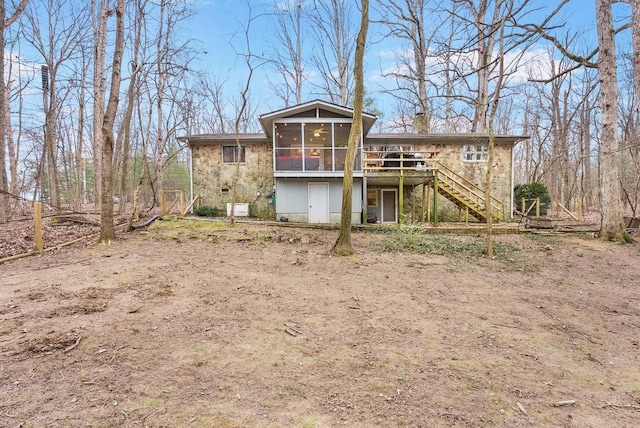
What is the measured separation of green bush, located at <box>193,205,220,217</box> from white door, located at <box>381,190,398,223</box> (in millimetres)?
8725

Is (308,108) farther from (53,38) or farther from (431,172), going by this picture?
(53,38)

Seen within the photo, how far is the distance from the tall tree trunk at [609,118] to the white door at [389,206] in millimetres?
8216

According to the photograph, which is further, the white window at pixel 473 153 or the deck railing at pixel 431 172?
the white window at pixel 473 153

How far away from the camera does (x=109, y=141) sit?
843 cm

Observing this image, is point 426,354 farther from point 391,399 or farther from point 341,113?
point 341,113

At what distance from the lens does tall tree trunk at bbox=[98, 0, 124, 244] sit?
27.5 ft

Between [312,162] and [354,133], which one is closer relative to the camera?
[354,133]

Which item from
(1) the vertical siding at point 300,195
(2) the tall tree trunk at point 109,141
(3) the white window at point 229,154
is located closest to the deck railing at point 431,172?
(1) the vertical siding at point 300,195

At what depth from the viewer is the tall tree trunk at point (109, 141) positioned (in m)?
8.38

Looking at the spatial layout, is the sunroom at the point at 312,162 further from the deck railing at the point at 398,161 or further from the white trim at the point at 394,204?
the white trim at the point at 394,204

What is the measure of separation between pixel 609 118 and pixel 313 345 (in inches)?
475

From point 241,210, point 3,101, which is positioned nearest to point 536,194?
point 241,210

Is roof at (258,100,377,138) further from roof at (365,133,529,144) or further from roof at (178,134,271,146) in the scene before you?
roof at (365,133,529,144)

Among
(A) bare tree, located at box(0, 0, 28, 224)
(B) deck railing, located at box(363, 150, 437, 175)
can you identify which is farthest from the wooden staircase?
(A) bare tree, located at box(0, 0, 28, 224)
